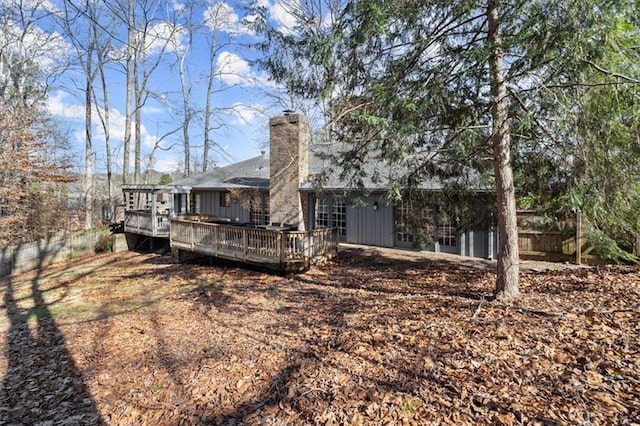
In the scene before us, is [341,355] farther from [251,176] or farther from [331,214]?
[251,176]

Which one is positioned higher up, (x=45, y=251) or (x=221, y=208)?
(x=221, y=208)

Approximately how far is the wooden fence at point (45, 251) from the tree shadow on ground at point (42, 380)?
21.8 feet

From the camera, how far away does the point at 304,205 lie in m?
14.2

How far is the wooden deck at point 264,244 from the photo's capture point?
31.8 feet

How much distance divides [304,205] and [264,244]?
14.7ft

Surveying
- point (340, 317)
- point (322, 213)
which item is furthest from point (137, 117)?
point (340, 317)

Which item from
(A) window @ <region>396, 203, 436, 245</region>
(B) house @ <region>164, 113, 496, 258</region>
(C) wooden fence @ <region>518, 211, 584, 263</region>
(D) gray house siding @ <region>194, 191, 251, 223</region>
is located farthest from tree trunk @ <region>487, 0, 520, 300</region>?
(D) gray house siding @ <region>194, 191, 251, 223</region>

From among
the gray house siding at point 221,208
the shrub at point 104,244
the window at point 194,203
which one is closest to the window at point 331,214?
the gray house siding at point 221,208

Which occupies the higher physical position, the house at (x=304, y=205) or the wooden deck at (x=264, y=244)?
the house at (x=304, y=205)

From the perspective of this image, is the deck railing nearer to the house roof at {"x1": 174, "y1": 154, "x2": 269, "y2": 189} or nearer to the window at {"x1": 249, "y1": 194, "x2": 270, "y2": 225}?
the house roof at {"x1": 174, "y1": 154, "x2": 269, "y2": 189}

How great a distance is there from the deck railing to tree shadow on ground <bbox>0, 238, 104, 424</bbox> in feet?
22.8

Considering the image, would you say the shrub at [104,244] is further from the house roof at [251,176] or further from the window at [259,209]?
the window at [259,209]

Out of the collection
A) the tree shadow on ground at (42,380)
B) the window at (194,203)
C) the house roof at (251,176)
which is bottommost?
the tree shadow on ground at (42,380)

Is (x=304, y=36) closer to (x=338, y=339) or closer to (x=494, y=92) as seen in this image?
(x=494, y=92)
